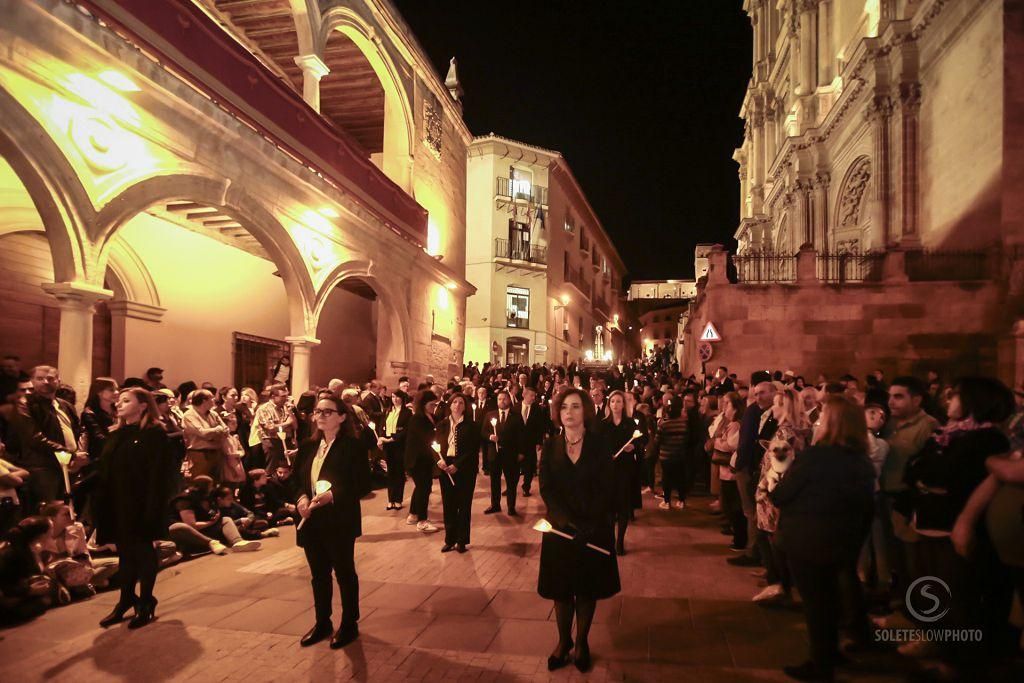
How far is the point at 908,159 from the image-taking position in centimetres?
1817

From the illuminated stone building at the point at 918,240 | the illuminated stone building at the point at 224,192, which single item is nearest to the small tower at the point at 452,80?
the illuminated stone building at the point at 224,192

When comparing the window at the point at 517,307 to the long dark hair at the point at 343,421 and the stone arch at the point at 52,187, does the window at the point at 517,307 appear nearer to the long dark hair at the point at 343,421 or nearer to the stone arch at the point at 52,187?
the stone arch at the point at 52,187

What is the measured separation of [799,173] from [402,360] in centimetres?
1790

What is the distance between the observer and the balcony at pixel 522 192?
112ft

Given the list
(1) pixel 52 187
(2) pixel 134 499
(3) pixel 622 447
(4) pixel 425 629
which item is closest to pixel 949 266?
(3) pixel 622 447

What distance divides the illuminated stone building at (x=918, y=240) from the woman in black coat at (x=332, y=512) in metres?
13.3

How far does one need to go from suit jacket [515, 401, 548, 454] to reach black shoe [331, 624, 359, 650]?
500 cm

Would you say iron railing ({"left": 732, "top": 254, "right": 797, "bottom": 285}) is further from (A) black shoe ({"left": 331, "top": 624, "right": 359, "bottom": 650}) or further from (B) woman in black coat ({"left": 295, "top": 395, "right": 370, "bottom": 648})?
(A) black shoe ({"left": 331, "top": 624, "right": 359, "bottom": 650})

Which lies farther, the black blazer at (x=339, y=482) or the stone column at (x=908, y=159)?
the stone column at (x=908, y=159)

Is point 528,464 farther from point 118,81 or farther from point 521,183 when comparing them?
point 521,183

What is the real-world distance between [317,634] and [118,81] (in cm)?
698

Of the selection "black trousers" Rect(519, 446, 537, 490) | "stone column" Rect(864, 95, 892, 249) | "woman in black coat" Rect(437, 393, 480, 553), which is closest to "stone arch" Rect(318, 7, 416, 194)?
"black trousers" Rect(519, 446, 537, 490)

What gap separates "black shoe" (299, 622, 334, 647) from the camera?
4.47 metres

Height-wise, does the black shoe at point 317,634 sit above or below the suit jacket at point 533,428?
below
